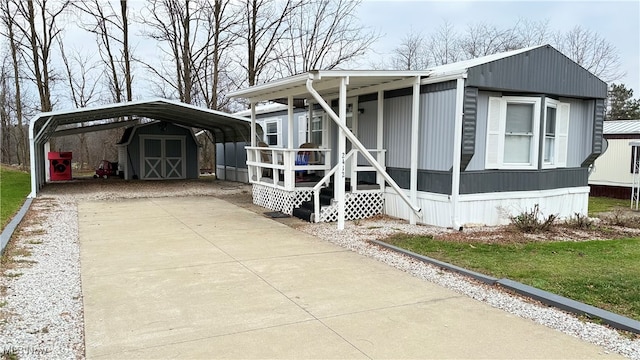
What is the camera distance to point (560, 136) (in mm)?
9047

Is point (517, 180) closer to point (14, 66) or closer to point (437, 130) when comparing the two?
point (437, 130)

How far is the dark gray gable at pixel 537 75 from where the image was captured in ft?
25.3

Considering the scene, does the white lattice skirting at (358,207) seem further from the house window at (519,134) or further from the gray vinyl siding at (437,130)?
the house window at (519,134)

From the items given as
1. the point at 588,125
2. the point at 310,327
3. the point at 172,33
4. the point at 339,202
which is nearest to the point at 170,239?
the point at 339,202


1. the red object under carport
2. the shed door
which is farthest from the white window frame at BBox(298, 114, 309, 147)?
the red object under carport

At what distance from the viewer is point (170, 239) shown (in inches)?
277

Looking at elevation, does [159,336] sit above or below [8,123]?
below

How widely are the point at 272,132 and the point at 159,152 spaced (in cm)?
602

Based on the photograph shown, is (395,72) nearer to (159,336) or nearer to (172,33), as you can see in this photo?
(159,336)

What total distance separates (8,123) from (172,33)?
1160cm

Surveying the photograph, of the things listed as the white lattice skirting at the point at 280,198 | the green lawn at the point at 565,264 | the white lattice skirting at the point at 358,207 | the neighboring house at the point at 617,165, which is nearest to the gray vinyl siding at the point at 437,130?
the white lattice skirting at the point at 358,207

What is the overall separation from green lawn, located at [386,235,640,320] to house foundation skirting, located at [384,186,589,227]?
49.4 inches

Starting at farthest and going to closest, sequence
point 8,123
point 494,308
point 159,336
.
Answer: point 8,123 < point 494,308 < point 159,336

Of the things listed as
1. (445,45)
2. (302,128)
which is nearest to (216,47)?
(302,128)
